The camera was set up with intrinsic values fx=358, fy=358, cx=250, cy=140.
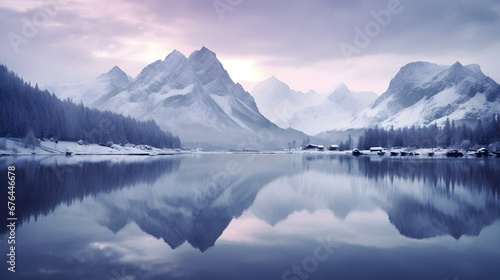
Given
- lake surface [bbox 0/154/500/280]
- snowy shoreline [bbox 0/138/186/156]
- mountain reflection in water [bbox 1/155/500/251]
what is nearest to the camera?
lake surface [bbox 0/154/500/280]

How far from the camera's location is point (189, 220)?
2100 cm

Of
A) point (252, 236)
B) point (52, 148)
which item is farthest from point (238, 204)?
point (52, 148)

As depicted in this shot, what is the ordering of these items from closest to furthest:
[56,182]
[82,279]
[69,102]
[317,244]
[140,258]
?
1. [82,279]
2. [140,258]
3. [317,244]
4. [56,182]
5. [69,102]

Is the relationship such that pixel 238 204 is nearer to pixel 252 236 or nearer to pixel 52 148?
pixel 252 236

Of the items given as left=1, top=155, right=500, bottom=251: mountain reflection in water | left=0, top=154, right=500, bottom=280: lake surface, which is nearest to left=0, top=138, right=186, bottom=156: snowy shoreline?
left=1, top=155, right=500, bottom=251: mountain reflection in water

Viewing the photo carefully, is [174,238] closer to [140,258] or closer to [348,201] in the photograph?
[140,258]

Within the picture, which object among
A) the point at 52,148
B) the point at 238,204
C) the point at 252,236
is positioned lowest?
the point at 252,236

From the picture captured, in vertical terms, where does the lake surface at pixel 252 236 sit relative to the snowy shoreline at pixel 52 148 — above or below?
below

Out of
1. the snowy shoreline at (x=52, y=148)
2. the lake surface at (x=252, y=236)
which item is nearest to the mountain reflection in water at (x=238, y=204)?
the lake surface at (x=252, y=236)

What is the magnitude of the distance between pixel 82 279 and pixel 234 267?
519cm

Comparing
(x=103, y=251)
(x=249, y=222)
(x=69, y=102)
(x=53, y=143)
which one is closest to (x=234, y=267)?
(x=103, y=251)

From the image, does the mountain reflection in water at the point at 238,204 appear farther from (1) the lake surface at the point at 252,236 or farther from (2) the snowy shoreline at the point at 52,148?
(2) the snowy shoreline at the point at 52,148

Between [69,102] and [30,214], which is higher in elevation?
[69,102]

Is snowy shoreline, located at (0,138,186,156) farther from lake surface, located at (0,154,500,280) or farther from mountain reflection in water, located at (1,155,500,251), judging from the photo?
lake surface, located at (0,154,500,280)
